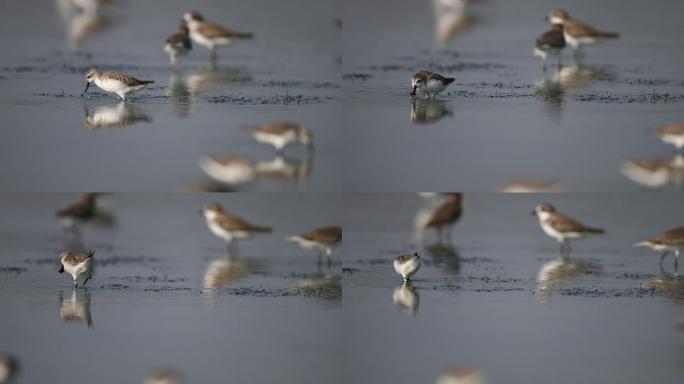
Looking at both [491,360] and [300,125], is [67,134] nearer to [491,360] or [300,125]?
[300,125]

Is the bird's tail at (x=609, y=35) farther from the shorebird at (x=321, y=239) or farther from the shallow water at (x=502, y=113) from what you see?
the shorebird at (x=321, y=239)

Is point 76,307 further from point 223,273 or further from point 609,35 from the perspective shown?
point 609,35

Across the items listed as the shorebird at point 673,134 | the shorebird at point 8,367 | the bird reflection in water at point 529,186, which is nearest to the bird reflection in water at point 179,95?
the bird reflection in water at point 529,186

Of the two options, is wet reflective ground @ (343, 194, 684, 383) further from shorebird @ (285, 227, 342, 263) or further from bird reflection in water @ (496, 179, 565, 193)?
bird reflection in water @ (496, 179, 565, 193)

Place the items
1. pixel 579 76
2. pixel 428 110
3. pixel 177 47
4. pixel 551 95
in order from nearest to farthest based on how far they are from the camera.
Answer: pixel 428 110 → pixel 551 95 → pixel 579 76 → pixel 177 47

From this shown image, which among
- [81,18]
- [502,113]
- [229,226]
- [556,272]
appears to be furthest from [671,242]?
[81,18]

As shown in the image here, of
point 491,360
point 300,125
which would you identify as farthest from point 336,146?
point 491,360
